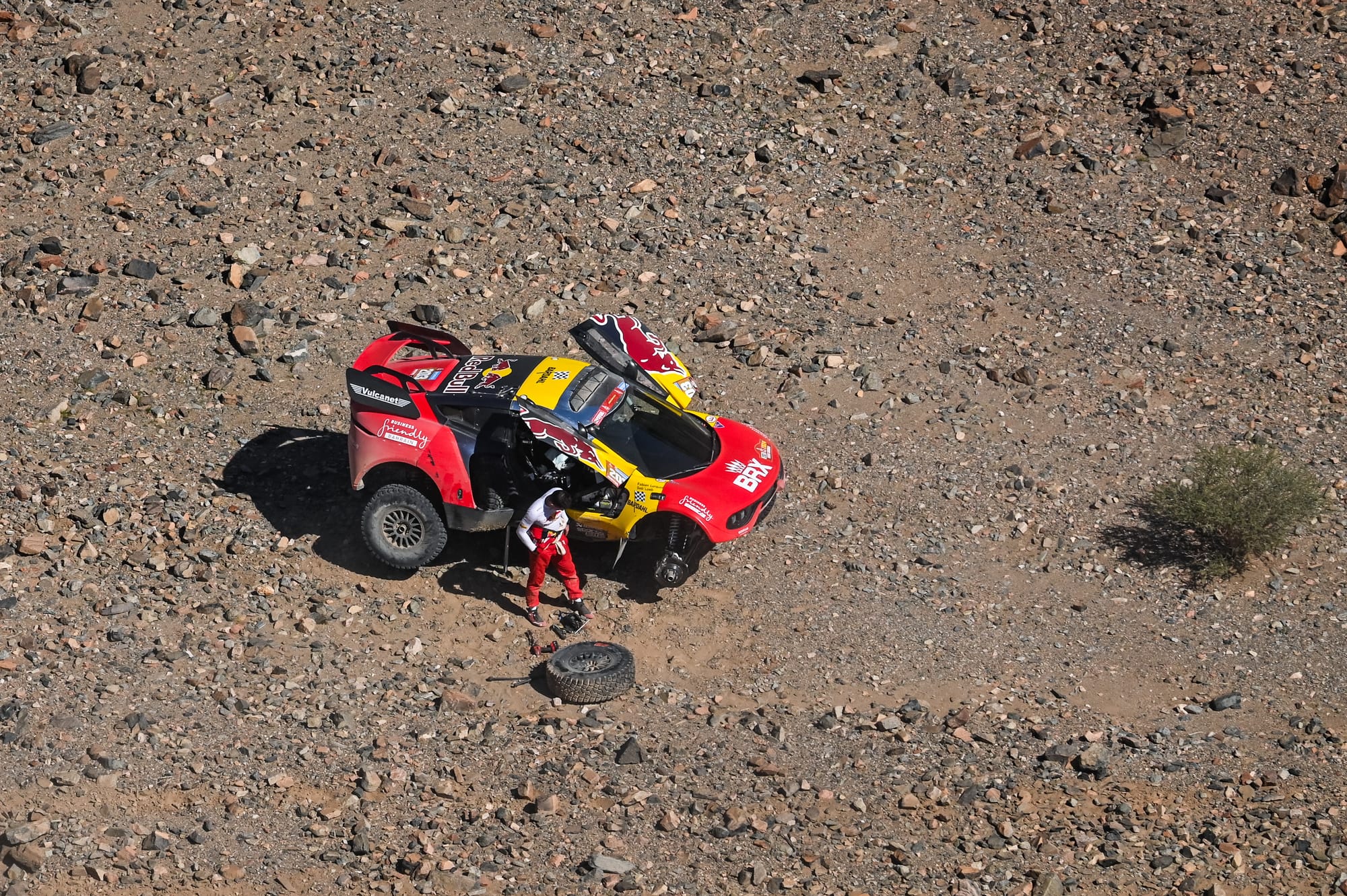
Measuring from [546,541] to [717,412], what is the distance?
368 centimetres

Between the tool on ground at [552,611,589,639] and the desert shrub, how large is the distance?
6000 mm

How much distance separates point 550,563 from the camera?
12.3m

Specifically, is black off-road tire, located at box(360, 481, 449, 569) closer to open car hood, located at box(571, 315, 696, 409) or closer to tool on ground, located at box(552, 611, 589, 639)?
tool on ground, located at box(552, 611, 589, 639)

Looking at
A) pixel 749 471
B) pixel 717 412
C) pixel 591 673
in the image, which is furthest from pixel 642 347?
pixel 591 673

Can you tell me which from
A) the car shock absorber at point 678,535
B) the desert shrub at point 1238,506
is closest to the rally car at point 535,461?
the car shock absorber at point 678,535

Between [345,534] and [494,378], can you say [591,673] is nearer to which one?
[494,378]

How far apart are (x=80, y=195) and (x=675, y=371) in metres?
8.71

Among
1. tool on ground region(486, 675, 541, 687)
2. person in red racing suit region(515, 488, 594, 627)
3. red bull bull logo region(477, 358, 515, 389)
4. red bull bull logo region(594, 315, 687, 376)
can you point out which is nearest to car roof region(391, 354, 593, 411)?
red bull bull logo region(477, 358, 515, 389)

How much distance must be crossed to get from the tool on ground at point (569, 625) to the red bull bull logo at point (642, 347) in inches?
104

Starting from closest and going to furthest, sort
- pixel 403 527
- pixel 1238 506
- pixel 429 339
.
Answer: pixel 403 527 < pixel 1238 506 < pixel 429 339

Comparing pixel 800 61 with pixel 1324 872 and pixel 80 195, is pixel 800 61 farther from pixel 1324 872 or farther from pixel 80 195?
pixel 1324 872

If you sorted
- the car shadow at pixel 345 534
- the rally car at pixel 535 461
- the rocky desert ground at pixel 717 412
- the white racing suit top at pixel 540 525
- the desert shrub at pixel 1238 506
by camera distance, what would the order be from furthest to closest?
the desert shrub at pixel 1238 506 → the car shadow at pixel 345 534 → the rally car at pixel 535 461 → the white racing suit top at pixel 540 525 → the rocky desert ground at pixel 717 412

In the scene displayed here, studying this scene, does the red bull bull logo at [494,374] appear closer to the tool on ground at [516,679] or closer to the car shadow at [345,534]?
the car shadow at [345,534]

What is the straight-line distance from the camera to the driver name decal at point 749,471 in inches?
482
